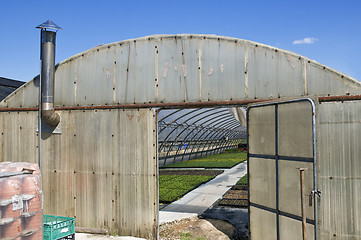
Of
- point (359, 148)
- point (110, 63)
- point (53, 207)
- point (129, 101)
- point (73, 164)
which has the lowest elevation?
point (53, 207)

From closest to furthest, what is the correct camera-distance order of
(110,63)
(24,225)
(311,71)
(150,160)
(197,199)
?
(24,225) < (311,71) < (150,160) < (110,63) < (197,199)

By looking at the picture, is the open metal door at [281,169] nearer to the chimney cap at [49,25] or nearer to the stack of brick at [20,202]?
the stack of brick at [20,202]

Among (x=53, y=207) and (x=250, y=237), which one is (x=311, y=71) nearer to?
(x=250, y=237)

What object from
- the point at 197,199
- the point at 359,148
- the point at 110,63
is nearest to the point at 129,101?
the point at 110,63

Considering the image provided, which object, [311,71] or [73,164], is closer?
[311,71]

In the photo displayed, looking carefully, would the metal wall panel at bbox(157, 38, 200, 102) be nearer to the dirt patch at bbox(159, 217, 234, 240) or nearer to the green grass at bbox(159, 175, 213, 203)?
the dirt patch at bbox(159, 217, 234, 240)

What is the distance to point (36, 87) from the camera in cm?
945

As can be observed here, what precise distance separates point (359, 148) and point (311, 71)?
6.95 feet

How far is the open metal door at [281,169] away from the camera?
5411 mm

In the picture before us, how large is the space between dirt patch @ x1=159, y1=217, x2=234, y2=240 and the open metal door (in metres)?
1.95

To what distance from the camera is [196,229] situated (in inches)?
364

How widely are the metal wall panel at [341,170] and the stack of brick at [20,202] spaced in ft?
21.8

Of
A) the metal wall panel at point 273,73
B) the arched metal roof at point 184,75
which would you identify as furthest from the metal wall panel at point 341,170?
the metal wall panel at point 273,73

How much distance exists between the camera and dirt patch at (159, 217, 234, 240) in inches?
338
